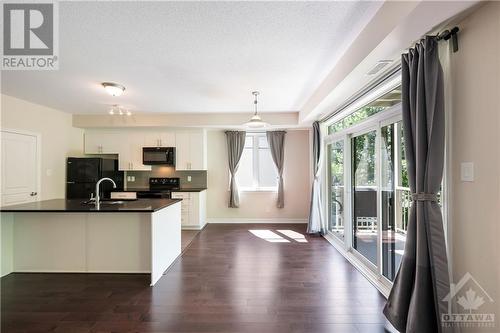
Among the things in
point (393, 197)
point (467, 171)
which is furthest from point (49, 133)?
point (467, 171)

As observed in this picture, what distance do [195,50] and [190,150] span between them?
356 centimetres

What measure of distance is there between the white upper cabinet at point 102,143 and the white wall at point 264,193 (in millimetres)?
2278

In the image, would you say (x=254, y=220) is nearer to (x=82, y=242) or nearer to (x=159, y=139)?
(x=159, y=139)

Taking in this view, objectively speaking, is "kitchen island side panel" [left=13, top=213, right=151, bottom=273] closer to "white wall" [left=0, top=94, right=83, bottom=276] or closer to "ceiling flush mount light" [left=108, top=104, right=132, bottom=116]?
"white wall" [left=0, top=94, right=83, bottom=276]

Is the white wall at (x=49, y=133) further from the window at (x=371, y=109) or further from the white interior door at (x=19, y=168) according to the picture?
the window at (x=371, y=109)

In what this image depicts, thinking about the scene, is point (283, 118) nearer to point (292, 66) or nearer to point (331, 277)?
point (292, 66)

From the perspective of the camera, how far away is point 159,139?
5918 mm

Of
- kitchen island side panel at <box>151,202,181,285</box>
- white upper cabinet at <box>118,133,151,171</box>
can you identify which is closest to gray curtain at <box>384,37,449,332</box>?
kitchen island side panel at <box>151,202,181,285</box>

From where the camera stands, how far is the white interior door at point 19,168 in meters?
4.07

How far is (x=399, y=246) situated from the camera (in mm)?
2789

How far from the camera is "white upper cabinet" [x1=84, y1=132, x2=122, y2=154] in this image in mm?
5906

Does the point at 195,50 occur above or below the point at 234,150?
above

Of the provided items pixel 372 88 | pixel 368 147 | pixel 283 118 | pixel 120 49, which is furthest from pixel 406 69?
pixel 283 118

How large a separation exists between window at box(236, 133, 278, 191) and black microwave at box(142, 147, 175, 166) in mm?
1789
